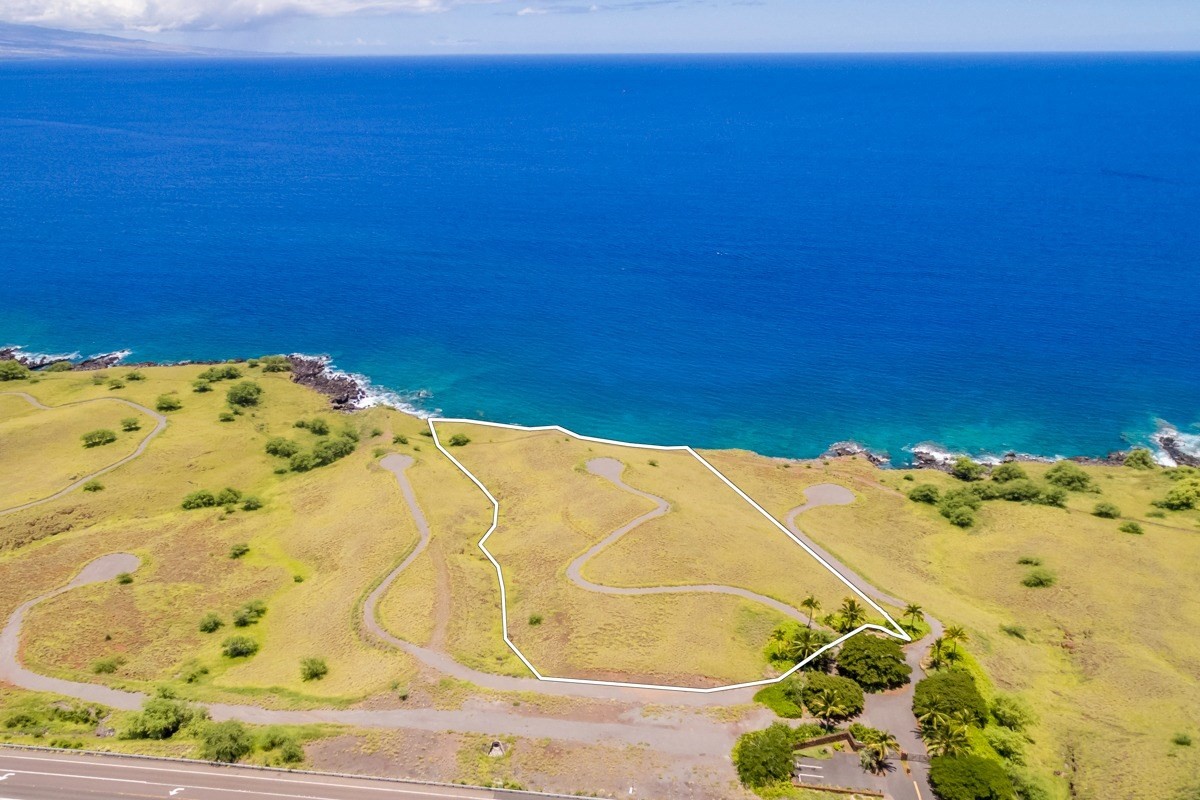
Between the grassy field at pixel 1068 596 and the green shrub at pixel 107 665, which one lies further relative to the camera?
the green shrub at pixel 107 665

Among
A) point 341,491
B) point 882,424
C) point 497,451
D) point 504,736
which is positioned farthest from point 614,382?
point 504,736

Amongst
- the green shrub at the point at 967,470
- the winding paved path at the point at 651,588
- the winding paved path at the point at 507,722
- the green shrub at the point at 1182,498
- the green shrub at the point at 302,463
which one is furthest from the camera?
the green shrub at the point at 967,470

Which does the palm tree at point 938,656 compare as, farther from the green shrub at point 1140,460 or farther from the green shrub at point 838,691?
the green shrub at point 1140,460

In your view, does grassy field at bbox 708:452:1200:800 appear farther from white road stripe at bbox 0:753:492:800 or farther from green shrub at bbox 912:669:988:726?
white road stripe at bbox 0:753:492:800

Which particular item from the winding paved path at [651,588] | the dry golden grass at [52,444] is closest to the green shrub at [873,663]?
the winding paved path at [651,588]

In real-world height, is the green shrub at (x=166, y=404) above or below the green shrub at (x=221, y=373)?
below

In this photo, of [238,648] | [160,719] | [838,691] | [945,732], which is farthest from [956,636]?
[160,719]

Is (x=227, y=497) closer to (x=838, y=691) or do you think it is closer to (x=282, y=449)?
(x=282, y=449)
